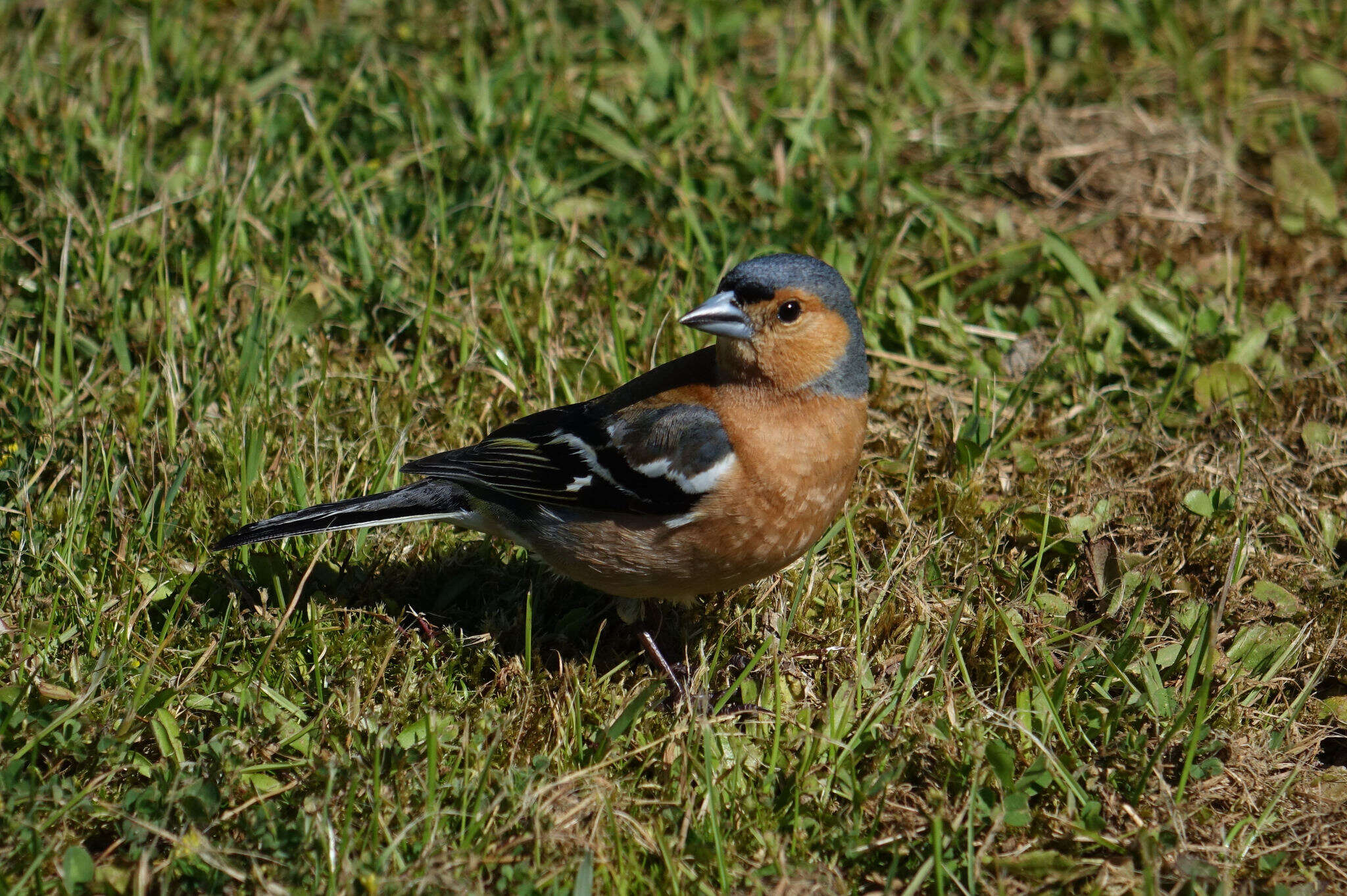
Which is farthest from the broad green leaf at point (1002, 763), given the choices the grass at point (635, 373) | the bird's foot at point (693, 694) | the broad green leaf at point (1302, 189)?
the broad green leaf at point (1302, 189)

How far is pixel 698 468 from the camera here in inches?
149

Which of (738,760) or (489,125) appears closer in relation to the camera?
(738,760)

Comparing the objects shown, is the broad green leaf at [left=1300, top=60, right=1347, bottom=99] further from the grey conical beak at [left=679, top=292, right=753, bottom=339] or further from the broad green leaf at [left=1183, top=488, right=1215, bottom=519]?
the grey conical beak at [left=679, top=292, right=753, bottom=339]

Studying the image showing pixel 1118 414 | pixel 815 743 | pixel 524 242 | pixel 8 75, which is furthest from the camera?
pixel 8 75

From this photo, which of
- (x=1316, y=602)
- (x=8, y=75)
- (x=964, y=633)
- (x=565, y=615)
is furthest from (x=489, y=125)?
(x=1316, y=602)

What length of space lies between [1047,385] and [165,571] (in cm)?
341

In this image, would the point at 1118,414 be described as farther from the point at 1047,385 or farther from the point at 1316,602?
the point at 1316,602

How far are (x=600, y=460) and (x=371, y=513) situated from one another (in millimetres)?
743

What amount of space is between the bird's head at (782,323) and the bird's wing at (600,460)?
22 cm

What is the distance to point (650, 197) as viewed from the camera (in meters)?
5.89

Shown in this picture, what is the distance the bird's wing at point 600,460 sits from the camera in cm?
380

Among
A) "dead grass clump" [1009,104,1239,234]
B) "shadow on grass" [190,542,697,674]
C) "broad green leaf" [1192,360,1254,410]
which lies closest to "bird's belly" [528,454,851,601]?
"shadow on grass" [190,542,697,674]

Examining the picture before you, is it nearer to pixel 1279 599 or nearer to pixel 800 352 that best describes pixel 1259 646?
pixel 1279 599

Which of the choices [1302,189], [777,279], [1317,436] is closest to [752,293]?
[777,279]
